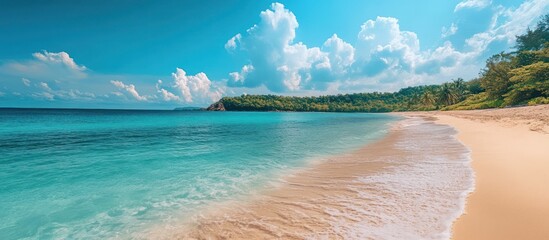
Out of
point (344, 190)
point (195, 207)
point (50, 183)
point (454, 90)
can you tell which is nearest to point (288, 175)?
point (344, 190)

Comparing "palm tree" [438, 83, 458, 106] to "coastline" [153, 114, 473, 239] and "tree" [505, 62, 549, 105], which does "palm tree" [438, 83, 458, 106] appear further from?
"coastline" [153, 114, 473, 239]

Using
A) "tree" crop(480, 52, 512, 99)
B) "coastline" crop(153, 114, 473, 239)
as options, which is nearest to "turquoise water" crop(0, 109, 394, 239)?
"coastline" crop(153, 114, 473, 239)

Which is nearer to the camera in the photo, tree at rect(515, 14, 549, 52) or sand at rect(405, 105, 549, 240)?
sand at rect(405, 105, 549, 240)

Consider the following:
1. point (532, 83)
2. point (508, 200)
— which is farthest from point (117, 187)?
point (532, 83)

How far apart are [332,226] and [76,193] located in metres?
7.91

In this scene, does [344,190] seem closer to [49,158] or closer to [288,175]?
[288,175]

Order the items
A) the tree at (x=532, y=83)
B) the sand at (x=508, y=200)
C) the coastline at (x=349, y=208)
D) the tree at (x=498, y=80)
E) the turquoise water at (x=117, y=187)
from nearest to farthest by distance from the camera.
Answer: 1. the sand at (x=508, y=200)
2. the coastline at (x=349, y=208)
3. the turquoise water at (x=117, y=187)
4. the tree at (x=532, y=83)
5. the tree at (x=498, y=80)

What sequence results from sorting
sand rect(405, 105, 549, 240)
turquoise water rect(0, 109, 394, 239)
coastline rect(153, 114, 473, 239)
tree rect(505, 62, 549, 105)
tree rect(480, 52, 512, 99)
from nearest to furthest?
sand rect(405, 105, 549, 240), coastline rect(153, 114, 473, 239), turquoise water rect(0, 109, 394, 239), tree rect(505, 62, 549, 105), tree rect(480, 52, 512, 99)

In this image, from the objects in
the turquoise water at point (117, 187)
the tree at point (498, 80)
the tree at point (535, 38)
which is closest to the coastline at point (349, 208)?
the turquoise water at point (117, 187)

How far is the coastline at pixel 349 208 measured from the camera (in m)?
4.55

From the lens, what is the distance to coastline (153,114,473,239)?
455cm

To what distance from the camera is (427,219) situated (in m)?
4.70

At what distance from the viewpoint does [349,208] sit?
560 centimetres

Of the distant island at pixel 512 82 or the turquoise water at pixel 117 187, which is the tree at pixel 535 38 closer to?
the distant island at pixel 512 82
